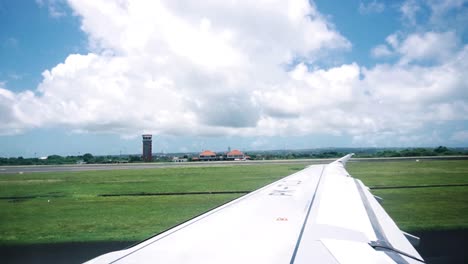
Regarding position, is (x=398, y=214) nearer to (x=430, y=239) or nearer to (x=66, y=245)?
(x=430, y=239)

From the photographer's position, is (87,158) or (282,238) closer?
(282,238)

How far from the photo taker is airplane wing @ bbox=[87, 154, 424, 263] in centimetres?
202

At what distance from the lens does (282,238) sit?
2.49m

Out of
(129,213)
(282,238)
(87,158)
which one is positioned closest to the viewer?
(282,238)

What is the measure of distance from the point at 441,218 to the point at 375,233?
775 centimetres

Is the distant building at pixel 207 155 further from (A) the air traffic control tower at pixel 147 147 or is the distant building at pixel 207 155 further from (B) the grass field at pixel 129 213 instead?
(B) the grass field at pixel 129 213

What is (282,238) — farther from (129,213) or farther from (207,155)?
(207,155)

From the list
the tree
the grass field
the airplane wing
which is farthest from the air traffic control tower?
the airplane wing

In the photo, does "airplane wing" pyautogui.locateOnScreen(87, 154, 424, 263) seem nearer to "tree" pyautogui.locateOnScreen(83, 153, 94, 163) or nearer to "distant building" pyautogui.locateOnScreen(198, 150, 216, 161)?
"tree" pyautogui.locateOnScreen(83, 153, 94, 163)

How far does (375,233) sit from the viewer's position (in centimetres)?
272

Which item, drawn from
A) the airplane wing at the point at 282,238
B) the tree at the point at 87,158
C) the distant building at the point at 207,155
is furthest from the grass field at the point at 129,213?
the distant building at the point at 207,155

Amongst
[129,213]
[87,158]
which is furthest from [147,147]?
[129,213]

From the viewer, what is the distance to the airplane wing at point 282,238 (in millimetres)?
2021

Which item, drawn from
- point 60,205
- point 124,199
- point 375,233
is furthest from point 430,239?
point 60,205
